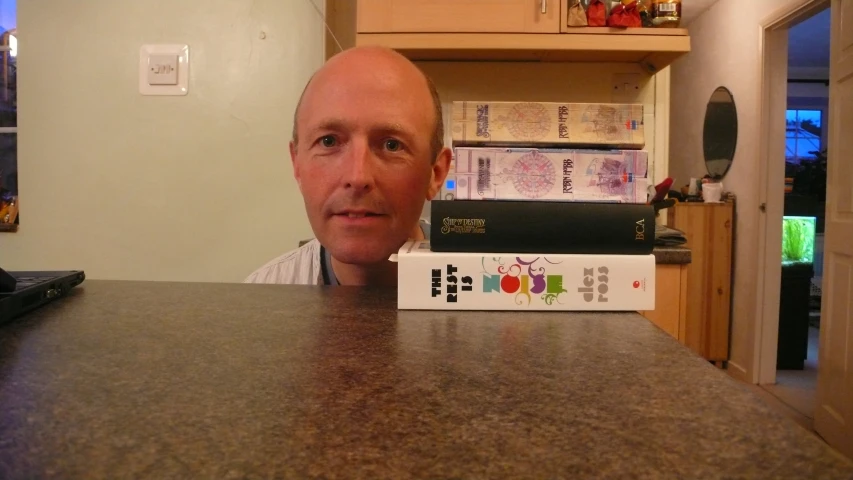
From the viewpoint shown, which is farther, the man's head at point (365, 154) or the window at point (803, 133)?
the window at point (803, 133)

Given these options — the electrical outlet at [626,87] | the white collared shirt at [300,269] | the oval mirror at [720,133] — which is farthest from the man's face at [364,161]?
the oval mirror at [720,133]

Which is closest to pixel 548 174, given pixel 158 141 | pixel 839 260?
pixel 158 141

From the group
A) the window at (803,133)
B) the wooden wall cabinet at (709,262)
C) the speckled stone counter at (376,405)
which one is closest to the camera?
the speckled stone counter at (376,405)

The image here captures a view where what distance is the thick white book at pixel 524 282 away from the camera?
23.5 inches

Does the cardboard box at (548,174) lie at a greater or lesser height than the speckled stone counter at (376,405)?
greater

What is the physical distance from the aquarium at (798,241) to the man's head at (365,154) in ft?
9.42

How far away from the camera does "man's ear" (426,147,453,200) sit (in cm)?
87

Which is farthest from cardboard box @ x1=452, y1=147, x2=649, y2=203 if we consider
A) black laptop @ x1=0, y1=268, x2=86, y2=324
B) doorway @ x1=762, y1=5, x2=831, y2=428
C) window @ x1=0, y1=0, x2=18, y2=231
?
doorway @ x1=762, y1=5, x2=831, y2=428

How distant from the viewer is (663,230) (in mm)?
1596

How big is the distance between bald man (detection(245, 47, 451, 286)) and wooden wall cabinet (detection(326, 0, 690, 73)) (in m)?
0.74

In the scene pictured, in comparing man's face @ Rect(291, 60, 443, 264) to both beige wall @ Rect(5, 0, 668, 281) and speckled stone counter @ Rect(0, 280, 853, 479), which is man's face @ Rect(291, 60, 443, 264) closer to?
speckled stone counter @ Rect(0, 280, 853, 479)

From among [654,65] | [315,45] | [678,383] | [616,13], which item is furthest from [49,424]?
[654,65]

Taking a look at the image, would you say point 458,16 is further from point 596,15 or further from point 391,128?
point 391,128

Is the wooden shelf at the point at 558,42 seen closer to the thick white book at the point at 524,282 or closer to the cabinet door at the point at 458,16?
the cabinet door at the point at 458,16
